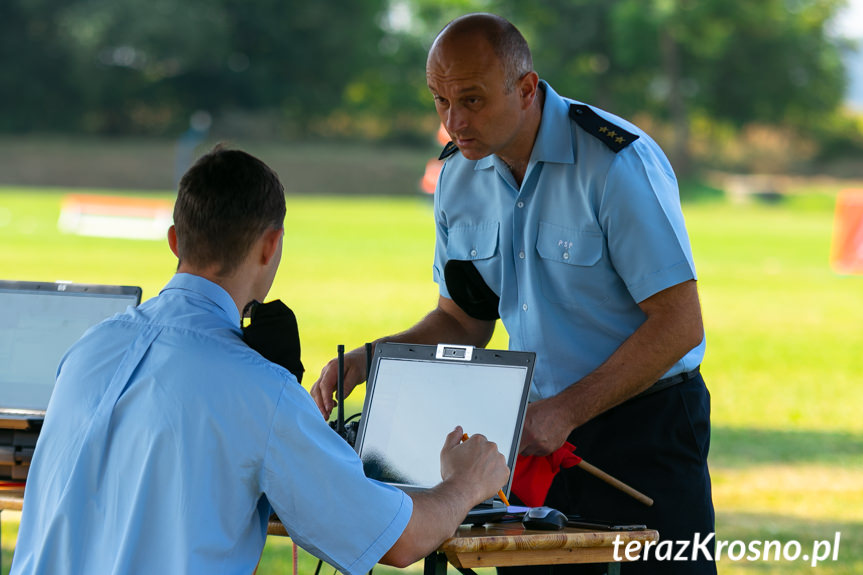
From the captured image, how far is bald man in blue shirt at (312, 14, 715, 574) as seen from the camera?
3.04 metres

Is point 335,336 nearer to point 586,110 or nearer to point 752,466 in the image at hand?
point 752,466

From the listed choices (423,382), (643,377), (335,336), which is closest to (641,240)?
(643,377)

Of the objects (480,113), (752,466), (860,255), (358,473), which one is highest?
(860,255)

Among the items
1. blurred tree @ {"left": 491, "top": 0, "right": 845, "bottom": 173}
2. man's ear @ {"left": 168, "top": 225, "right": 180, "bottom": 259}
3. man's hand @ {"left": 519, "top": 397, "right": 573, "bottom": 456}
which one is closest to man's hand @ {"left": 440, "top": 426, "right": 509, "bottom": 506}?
man's hand @ {"left": 519, "top": 397, "right": 573, "bottom": 456}

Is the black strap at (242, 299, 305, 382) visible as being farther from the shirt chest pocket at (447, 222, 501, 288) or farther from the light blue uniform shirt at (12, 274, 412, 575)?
the shirt chest pocket at (447, 222, 501, 288)

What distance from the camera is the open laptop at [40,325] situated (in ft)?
11.4

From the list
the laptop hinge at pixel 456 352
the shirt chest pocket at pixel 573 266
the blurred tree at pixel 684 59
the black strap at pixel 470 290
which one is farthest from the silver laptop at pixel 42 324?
the blurred tree at pixel 684 59

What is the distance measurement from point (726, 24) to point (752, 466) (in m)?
68.7

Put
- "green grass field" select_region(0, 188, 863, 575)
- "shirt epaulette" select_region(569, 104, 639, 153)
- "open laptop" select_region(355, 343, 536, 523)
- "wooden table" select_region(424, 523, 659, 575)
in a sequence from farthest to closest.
Answer: "green grass field" select_region(0, 188, 863, 575) < "shirt epaulette" select_region(569, 104, 639, 153) < "open laptop" select_region(355, 343, 536, 523) < "wooden table" select_region(424, 523, 659, 575)

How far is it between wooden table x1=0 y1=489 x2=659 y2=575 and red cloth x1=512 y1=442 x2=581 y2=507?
0.63ft

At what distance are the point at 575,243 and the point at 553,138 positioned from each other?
305mm

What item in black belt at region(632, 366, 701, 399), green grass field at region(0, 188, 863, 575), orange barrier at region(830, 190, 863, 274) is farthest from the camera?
→ orange barrier at region(830, 190, 863, 274)

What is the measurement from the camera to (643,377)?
9.94 feet

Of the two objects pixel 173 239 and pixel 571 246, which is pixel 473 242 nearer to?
pixel 571 246
